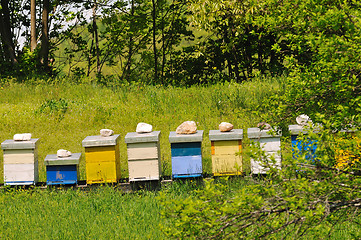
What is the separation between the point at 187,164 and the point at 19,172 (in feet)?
8.15

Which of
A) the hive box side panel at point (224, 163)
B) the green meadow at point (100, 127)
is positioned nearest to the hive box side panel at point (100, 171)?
the green meadow at point (100, 127)

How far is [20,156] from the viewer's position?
20.7 ft

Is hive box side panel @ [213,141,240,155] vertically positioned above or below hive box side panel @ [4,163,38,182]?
above

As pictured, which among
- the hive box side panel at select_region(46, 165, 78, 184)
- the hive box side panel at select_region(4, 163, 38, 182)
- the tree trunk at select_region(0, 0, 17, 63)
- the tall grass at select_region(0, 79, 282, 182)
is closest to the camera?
the hive box side panel at select_region(46, 165, 78, 184)

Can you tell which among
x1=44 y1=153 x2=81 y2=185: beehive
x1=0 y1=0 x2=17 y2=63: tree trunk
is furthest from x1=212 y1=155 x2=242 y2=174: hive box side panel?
x1=0 y1=0 x2=17 y2=63: tree trunk

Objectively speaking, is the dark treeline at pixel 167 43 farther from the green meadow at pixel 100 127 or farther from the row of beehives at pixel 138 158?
the row of beehives at pixel 138 158

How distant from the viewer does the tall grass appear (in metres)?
9.19

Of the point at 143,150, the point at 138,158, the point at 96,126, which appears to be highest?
the point at 96,126

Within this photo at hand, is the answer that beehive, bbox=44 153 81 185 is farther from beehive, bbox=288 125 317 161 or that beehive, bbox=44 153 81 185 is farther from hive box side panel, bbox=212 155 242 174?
beehive, bbox=288 125 317 161

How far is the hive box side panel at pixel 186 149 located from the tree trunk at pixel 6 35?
36.3ft

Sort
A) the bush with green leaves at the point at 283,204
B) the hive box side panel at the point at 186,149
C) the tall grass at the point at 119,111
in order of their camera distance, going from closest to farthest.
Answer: the bush with green leaves at the point at 283,204 < the hive box side panel at the point at 186,149 < the tall grass at the point at 119,111

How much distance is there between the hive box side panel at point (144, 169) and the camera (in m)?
6.10

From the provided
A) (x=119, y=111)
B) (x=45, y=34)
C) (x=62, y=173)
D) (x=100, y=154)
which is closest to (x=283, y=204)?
(x=100, y=154)

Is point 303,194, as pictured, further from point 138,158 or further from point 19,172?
point 19,172
